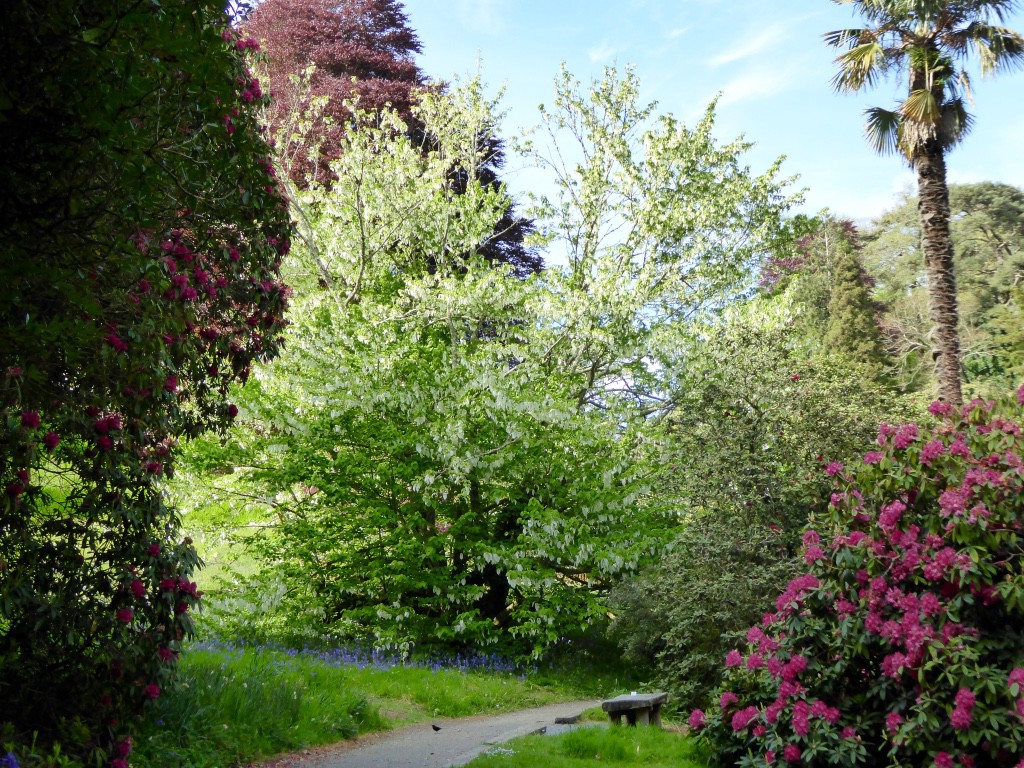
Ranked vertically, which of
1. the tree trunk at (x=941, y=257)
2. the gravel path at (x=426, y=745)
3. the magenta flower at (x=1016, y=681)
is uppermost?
the tree trunk at (x=941, y=257)

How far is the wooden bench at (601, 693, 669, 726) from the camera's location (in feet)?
24.5

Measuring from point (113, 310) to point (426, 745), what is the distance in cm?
486

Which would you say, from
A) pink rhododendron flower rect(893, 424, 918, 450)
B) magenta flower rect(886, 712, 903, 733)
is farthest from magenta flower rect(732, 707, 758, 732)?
pink rhododendron flower rect(893, 424, 918, 450)

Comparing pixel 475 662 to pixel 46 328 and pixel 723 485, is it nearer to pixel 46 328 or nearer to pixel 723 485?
pixel 723 485

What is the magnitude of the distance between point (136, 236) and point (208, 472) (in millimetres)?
9006

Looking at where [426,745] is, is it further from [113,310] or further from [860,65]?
[860,65]

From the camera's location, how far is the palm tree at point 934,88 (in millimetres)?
14578

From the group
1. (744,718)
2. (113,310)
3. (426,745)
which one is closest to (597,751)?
(744,718)

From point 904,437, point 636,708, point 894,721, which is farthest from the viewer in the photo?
point 636,708

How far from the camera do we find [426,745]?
23.6 ft

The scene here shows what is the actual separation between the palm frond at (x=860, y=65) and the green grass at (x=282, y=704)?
40.9 feet

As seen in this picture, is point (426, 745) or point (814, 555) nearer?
point (814, 555)

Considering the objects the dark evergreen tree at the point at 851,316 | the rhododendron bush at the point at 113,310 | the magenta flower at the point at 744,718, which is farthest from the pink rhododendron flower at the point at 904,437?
the dark evergreen tree at the point at 851,316

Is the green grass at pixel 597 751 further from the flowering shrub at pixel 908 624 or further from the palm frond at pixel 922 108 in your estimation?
the palm frond at pixel 922 108
